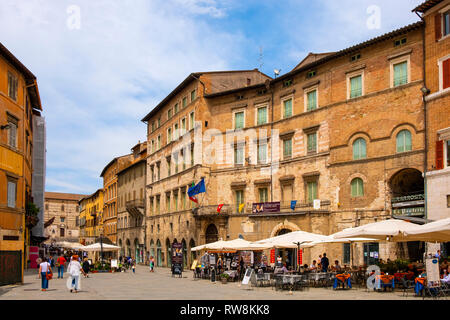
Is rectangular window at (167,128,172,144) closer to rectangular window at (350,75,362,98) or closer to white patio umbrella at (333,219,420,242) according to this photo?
rectangular window at (350,75,362,98)

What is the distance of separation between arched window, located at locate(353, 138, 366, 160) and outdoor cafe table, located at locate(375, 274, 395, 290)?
12.4 meters

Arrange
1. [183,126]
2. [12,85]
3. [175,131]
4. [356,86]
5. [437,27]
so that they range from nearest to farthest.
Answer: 1. [437,27]
2. [12,85]
3. [356,86]
4. [183,126]
5. [175,131]

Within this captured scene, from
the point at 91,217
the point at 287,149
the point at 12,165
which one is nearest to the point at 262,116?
the point at 287,149

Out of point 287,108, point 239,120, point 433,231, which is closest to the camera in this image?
point 433,231

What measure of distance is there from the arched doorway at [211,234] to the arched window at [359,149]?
15234mm

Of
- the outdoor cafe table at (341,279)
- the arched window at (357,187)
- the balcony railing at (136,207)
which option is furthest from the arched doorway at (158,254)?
the outdoor cafe table at (341,279)

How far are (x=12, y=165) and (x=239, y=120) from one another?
2022 cm

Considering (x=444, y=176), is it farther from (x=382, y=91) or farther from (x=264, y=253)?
(x=264, y=253)

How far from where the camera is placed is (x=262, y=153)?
3975 centimetres

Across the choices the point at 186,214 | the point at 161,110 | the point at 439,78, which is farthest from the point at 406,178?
the point at 161,110

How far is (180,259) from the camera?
4325cm

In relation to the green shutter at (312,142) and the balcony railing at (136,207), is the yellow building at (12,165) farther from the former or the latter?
the balcony railing at (136,207)

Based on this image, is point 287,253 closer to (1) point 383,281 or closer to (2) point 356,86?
(2) point 356,86

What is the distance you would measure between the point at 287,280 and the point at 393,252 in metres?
9.81
